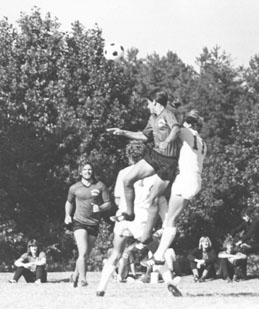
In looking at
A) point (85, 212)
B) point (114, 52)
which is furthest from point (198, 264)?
point (85, 212)

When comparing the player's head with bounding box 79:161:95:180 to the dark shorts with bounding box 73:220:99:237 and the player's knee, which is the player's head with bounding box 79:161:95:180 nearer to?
the dark shorts with bounding box 73:220:99:237

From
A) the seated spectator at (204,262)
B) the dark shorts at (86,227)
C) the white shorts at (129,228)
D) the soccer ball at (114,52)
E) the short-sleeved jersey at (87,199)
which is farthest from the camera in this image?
the seated spectator at (204,262)

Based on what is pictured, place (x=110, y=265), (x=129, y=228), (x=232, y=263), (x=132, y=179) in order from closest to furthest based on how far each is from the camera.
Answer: (x=132, y=179) → (x=110, y=265) → (x=129, y=228) → (x=232, y=263)

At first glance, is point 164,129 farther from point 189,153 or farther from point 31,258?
point 31,258

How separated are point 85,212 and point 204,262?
8.24m

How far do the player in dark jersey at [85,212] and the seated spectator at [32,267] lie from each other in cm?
521

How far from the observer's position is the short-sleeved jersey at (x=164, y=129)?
1309 cm

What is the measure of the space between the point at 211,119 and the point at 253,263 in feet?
51.5

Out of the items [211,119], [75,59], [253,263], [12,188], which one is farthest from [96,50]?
[211,119]

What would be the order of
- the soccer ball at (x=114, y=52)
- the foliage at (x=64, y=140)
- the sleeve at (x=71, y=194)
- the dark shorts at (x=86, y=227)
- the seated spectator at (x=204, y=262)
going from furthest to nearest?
the foliage at (x=64, y=140) → the seated spectator at (x=204, y=262) → the soccer ball at (x=114, y=52) → the sleeve at (x=71, y=194) → the dark shorts at (x=86, y=227)

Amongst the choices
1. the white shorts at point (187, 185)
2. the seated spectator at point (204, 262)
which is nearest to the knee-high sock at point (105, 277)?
the white shorts at point (187, 185)

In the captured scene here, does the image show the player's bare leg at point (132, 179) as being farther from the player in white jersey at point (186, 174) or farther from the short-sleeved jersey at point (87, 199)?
the short-sleeved jersey at point (87, 199)

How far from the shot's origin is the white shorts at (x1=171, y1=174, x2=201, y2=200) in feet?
42.5

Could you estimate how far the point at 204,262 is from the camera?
2548cm
